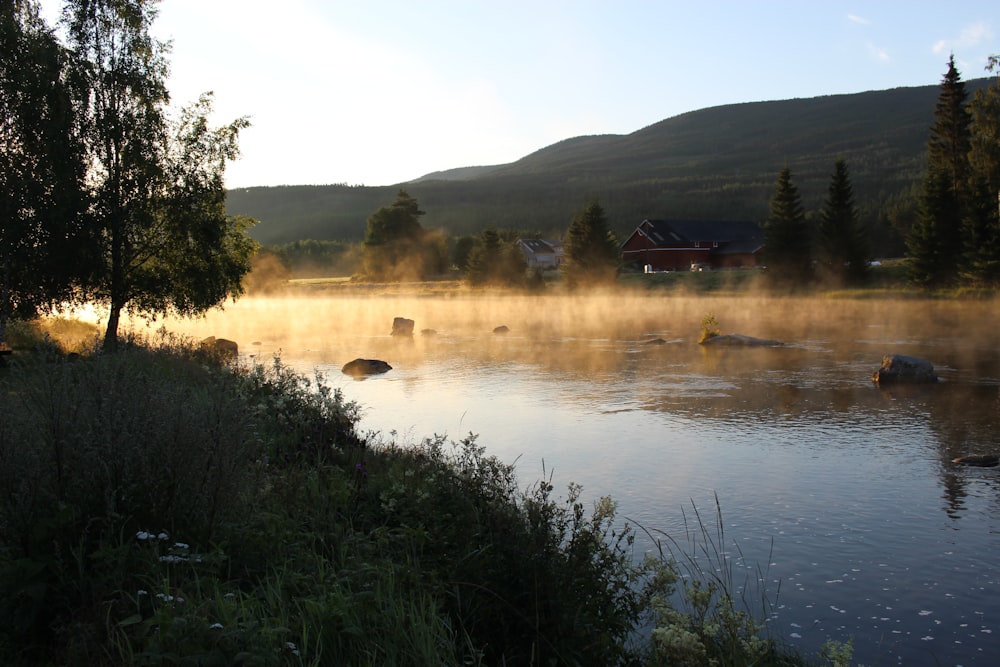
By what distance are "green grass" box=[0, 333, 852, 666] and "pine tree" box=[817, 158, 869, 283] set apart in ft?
178

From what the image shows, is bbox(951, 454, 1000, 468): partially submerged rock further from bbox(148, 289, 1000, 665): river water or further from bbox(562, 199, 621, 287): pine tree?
bbox(562, 199, 621, 287): pine tree

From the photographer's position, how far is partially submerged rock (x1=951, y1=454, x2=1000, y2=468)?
1309 centimetres

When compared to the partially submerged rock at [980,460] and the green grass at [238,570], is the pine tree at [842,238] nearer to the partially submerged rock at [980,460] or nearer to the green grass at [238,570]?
the partially submerged rock at [980,460]

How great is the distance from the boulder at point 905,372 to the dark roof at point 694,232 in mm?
68810

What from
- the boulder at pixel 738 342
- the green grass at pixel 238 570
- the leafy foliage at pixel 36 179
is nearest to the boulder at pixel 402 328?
the boulder at pixel 738 342

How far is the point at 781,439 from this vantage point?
51.1 ft

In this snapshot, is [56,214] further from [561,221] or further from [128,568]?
[561,221]

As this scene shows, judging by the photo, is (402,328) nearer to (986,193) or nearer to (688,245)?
(986,193)

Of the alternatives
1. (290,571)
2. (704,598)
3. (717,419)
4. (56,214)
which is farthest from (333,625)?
(56,214)

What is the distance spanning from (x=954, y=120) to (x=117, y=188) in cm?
5418

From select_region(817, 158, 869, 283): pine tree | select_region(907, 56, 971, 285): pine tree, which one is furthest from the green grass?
select_region(817, 158, 869, 283): pine tree

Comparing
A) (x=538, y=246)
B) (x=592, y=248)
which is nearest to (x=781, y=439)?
(x=592, y=248)

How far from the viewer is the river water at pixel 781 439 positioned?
8.27 meters

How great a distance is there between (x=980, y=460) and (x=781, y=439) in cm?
338
